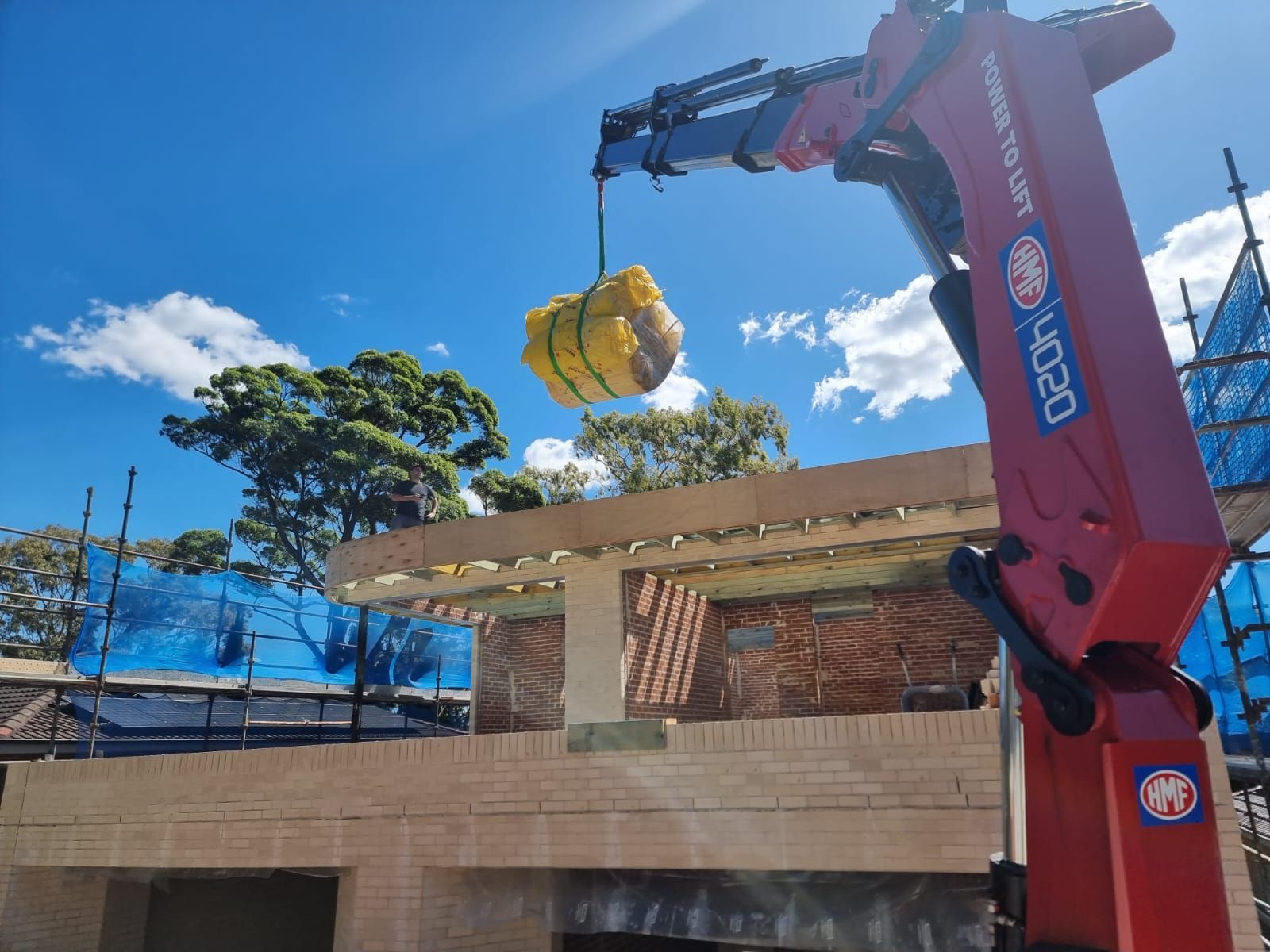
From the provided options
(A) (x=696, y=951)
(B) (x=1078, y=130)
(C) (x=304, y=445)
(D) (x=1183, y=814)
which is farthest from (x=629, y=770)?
(C) (x=304, y=445)

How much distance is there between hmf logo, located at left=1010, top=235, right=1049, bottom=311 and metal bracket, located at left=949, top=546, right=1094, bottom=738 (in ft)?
2.29

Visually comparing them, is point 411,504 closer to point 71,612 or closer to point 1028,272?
point 71,612

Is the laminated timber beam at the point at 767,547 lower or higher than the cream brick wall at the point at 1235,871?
higher

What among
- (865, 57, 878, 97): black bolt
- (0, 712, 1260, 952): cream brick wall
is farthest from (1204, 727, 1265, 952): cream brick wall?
(865, 57, 878, 97): black bolt

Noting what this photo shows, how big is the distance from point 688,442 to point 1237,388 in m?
21.9

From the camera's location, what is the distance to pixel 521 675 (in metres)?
12.0

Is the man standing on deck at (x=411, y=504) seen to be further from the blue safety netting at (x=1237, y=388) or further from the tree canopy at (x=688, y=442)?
the tree canopy at (x=688, y=442)

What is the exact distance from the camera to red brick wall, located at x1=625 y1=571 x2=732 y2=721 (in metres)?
8.16

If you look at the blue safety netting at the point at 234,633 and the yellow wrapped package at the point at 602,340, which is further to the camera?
the blue safety netting at the point at 234,633

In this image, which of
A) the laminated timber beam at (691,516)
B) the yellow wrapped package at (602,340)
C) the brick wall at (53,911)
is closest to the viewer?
the yellow wrapped package at (602,340)

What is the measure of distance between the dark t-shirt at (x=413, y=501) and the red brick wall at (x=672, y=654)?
279 centimetres

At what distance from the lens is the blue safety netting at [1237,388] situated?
600 cm

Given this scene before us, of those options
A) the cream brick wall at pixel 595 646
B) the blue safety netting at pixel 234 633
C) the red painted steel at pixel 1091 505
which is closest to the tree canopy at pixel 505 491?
the blue safety netting at pixel 234 633

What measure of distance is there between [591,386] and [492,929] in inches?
175
